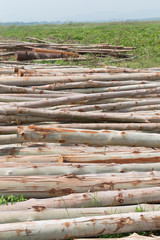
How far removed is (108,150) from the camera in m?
3.71

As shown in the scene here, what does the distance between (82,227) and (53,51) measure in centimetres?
990

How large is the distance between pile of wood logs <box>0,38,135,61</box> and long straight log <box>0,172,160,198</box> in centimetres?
830

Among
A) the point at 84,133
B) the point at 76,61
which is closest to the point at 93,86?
the point at 84,133

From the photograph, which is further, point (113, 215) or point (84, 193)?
point (84, 193)

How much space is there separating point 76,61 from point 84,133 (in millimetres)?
7714

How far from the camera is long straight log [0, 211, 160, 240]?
90.8 inches

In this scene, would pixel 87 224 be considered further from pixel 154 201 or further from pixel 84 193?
pixel 154 201

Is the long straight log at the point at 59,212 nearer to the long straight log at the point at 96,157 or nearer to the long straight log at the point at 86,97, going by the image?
the long straight log at the point at 96,157

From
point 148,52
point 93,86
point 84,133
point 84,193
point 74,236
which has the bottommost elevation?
point 74,236

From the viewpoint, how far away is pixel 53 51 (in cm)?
1157

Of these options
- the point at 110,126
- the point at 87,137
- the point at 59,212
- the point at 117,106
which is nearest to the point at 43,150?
the point at 87,137

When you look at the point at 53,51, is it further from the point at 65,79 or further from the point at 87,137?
the point at 87,137

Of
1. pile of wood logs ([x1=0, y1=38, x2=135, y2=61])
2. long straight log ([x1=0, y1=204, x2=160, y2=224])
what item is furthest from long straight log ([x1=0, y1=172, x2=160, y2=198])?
pile of wood logs ([x1=0, y1=38, x2=135, y2=61])

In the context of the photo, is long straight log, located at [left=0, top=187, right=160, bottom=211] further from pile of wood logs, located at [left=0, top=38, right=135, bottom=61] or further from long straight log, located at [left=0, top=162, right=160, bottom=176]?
pile of wood logs, located at [left=0, top=38, right=135, bottom=61]
